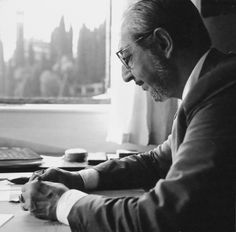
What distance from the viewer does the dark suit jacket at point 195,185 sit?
0.91 meters

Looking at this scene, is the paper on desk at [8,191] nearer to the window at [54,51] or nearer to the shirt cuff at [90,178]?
the shirt cuff at [90,178]

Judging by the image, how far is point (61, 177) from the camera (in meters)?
1.36

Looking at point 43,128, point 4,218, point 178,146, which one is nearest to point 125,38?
point 178,146

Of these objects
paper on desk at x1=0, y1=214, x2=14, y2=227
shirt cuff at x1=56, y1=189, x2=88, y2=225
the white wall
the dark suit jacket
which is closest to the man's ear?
the dark suit jacket

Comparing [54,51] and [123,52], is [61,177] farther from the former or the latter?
[54,51]

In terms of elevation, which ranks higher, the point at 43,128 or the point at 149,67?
the point at 149,67

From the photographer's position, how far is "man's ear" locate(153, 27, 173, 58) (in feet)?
3.91

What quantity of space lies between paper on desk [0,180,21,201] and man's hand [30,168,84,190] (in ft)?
0.28

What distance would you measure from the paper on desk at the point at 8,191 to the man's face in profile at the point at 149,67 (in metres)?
0.54

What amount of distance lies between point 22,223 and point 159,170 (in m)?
0.61

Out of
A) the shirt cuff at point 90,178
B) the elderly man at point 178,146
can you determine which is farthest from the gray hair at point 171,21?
the shirt cuff at point 90,178

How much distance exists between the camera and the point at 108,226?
0.96 meters

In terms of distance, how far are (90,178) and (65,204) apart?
36 cm

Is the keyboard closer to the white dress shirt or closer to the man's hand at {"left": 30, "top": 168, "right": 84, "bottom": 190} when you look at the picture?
the man's hand at {"left": 30, "top": 168, "right": 84, "bottom": 190}
